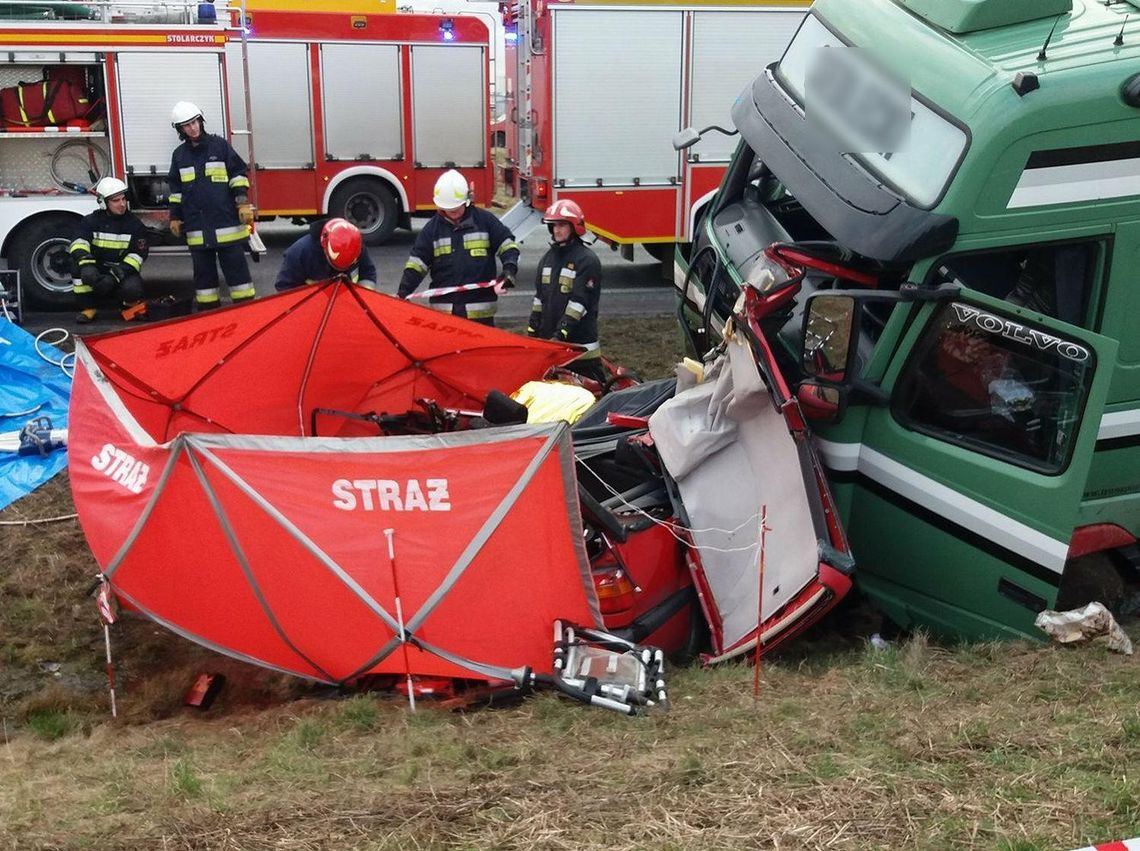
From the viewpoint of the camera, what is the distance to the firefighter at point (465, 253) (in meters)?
9.19

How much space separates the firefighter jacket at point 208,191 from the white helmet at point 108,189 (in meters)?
0.96

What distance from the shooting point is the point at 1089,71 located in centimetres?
522

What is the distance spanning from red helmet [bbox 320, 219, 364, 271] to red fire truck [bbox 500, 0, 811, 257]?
16.3 feet

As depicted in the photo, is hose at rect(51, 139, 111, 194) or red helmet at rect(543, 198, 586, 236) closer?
red helmet at rect(543, 198, 586, 236)

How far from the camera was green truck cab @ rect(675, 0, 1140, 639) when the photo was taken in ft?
16.9

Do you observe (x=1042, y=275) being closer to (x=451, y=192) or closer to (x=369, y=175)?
(x=451, y=192)

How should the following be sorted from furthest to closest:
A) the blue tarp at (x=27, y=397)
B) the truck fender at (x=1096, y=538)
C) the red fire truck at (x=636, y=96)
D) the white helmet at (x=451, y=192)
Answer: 1. the red fire truck at (x=636, y=96)
2. the white helmet at (x=451, y=192)
3. the blue tarp at (x=27, y=397)
4. the truck fender at (x=1096, y=538)

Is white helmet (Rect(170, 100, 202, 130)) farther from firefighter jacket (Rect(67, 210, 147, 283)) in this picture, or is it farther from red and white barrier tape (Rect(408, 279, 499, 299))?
red and white barrier tape (Rect(408, 279, 499, 299))

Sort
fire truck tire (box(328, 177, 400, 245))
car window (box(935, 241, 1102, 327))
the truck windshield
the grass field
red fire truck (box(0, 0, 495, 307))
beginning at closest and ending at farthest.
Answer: the grass field < the truck windshield < car window (box(935, 241, 1102, 327)) < red fire truck (box(0, 0, 495, 307)) < fire truck tire (box(328, 177, 400, 245))

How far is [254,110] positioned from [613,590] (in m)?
11.2

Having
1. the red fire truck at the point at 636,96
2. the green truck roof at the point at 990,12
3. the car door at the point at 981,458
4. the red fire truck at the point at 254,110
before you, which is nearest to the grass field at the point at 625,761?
the car door at the point at 981,458

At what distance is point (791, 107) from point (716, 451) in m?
1.94

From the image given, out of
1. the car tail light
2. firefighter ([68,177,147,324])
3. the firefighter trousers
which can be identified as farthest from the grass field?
firefighter ([68,177,147,324])

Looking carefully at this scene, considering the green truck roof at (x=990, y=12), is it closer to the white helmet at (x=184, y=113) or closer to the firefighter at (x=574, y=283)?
the firefighter at (x=574, y=283)
